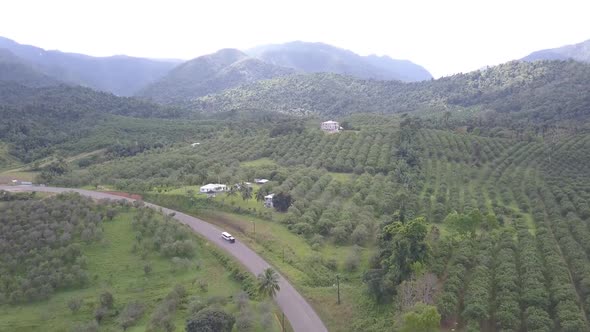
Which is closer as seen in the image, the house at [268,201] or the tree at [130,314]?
the tree at [130,314]

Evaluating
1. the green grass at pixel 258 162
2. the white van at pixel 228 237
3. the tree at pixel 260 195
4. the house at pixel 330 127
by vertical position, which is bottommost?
the white van at pixel 228 237

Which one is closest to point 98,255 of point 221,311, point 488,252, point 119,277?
point 119,277

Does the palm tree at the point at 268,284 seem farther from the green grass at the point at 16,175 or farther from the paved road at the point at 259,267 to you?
the green grass at the point at 16,175

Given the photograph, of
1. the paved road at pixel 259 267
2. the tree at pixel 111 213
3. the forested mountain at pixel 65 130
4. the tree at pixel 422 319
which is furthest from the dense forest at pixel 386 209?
the tree at pixel 111 213

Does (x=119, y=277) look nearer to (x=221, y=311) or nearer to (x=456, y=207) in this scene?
(x=221, y=311)

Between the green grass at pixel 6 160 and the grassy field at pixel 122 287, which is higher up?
the green grass at pixel 6 160

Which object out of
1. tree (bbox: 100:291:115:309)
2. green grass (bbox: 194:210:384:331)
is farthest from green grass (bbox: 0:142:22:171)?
tree (bbox: 100:291:115:309)

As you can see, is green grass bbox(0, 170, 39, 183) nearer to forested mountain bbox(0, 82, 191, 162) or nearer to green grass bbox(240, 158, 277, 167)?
forested mountain bbox(0, 82, 191, 162)
